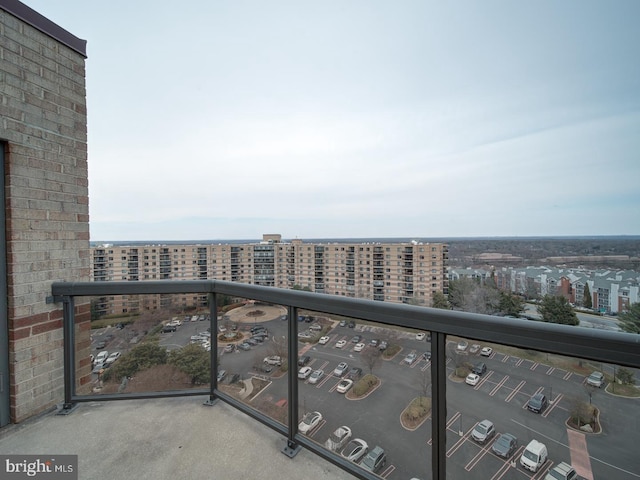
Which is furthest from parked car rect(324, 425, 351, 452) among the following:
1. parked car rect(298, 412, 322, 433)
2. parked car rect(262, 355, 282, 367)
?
parked car rect(262, 355, 282, 367)

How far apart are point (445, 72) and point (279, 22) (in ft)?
20.5

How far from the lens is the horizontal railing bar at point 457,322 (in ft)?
2.95

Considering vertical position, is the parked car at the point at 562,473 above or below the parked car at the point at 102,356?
above

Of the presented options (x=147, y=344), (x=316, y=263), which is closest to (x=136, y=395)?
(x=147, y=344)

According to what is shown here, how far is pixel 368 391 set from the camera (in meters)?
1.47

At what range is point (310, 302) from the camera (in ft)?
5.58

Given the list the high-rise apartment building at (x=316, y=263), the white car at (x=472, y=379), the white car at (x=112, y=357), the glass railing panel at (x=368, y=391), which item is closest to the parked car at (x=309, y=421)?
the glass railing panel at (x=368, y=391)

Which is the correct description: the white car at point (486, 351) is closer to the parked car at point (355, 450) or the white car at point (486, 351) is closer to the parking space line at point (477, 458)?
the parking space line at point (477, 458)

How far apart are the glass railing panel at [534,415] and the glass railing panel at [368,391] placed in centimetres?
14

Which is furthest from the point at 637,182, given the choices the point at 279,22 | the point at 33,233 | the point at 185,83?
the point at 33,233

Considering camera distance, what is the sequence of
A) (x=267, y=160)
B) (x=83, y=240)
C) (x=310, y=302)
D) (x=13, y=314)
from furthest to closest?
(x=267, y=160), (x=83, y=240), (x=13, y=314), (x=310, y=302)

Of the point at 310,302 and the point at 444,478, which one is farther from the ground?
the point at 310,302

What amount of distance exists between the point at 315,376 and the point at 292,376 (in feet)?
0.60

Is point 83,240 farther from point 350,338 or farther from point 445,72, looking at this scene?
point 445,72
